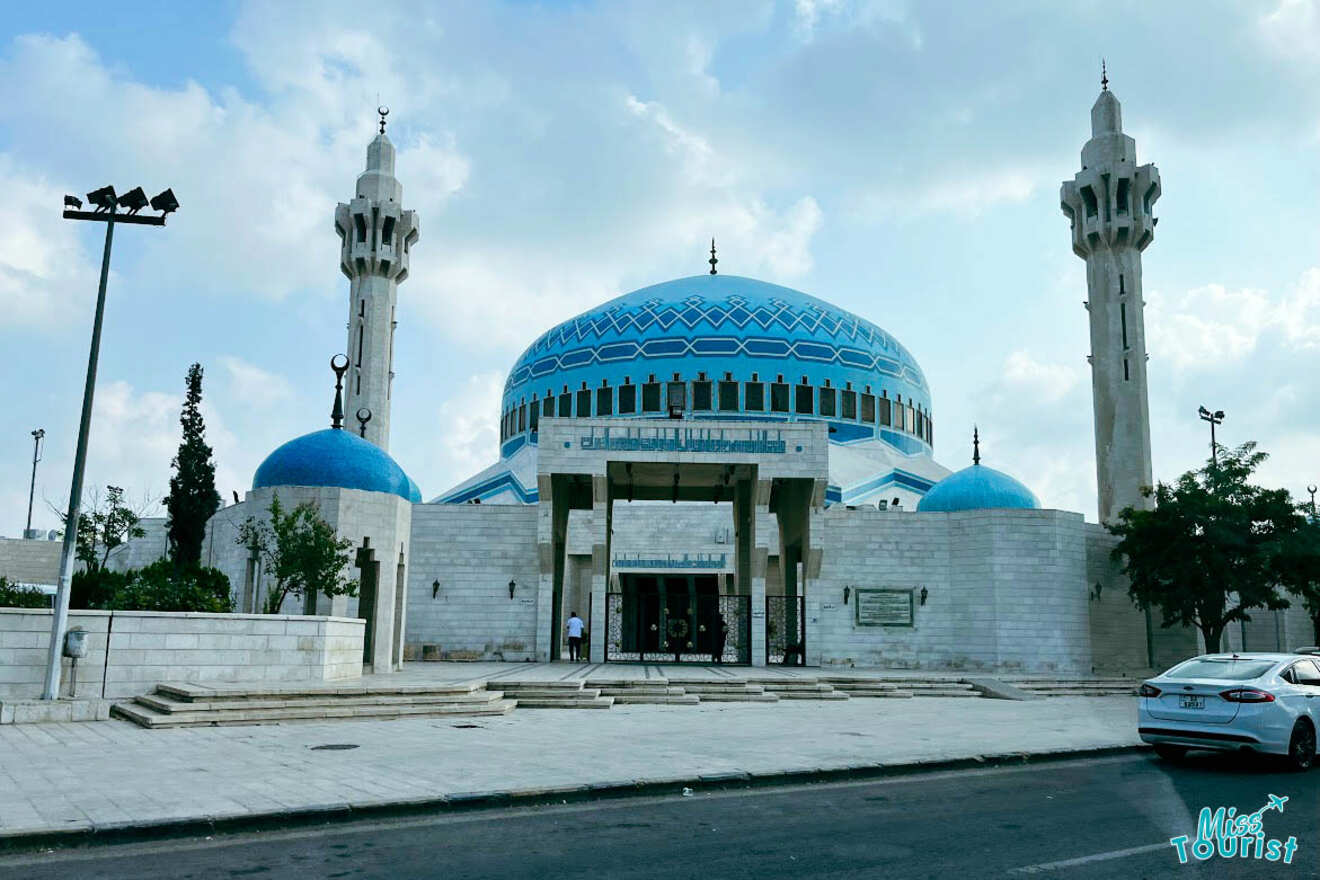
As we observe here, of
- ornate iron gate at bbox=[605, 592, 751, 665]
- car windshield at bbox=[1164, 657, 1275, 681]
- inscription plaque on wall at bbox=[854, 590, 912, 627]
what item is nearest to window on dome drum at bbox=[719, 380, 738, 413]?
ornate iron gate at bbox=[605, 592, 751, 665]

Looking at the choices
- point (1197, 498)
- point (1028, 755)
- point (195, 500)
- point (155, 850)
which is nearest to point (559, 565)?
point (195, 500)

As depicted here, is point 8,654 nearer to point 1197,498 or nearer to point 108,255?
point 108,255

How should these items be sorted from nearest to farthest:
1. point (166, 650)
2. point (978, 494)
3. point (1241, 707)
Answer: point (1241, 707) → point (166, 650) → point (978, 494)

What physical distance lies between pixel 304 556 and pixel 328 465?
11.0 feet

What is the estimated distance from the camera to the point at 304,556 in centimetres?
2122

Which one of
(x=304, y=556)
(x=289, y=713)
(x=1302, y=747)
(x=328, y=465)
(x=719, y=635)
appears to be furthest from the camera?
(x=719, y=635)

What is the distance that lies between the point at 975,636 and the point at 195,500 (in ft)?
83.3

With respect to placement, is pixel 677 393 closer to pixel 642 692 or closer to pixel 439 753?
pixel 642 692

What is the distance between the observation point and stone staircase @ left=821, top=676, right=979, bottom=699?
866 inches

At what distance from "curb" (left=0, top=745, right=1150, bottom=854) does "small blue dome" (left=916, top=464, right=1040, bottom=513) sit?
20190 mm

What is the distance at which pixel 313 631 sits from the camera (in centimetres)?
1773

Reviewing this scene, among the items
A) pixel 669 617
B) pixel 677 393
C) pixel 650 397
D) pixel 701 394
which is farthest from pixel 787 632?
pixel 650 397

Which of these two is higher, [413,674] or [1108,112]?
[1108,112]

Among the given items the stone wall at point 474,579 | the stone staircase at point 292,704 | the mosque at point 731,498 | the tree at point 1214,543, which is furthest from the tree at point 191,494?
the tree at point 1214,543
